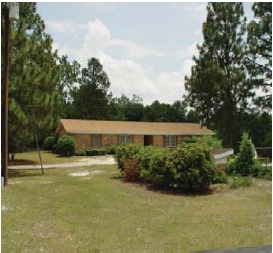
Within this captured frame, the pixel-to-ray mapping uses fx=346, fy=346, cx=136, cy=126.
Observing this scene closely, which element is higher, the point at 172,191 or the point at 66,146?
the point at 66,146

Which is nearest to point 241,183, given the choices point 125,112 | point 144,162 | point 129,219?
point 144,162

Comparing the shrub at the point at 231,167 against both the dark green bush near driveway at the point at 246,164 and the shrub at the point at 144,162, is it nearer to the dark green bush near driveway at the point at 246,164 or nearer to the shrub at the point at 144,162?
the dark green bush near driveway at the point at 246,164

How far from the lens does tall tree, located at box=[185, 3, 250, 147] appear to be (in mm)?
24016

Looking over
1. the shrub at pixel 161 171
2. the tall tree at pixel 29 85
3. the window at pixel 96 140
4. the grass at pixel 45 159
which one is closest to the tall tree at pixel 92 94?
the window at pixel 96 140

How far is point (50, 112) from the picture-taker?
1491cm

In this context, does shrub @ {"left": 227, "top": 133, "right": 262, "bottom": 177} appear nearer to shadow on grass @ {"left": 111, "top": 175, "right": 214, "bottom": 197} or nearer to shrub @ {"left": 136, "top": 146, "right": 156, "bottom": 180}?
shadow on grass @ {"left": 111, "top": 175, "right": 214, "bottom": 197}

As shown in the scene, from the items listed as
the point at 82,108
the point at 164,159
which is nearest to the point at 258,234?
the point at 164,159

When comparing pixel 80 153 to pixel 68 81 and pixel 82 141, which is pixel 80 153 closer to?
pixel 82 141

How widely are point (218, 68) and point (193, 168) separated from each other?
15.6m

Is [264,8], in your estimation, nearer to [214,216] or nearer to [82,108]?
[214,216]

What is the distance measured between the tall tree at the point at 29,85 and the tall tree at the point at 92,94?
2668 cm

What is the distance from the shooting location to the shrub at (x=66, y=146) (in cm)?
2617

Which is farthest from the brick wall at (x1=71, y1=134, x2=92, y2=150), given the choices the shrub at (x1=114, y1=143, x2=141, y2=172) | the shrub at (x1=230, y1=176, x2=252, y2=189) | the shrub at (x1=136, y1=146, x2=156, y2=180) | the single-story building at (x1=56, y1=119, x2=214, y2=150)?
the shrub at (x1=230, y1=176, x2=252, y2=189)

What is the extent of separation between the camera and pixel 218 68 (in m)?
23.8
